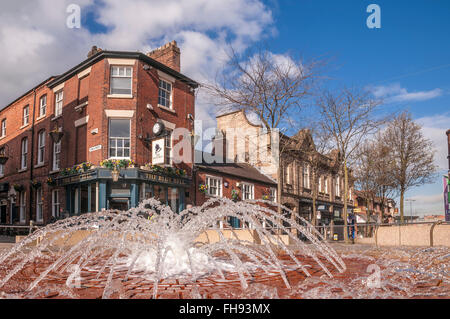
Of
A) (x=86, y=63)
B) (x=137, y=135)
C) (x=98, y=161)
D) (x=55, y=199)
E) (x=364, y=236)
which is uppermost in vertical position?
(x=86, y=63)

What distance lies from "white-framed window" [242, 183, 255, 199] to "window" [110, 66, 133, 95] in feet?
37.1

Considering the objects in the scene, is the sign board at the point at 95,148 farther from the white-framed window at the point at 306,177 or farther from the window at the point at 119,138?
the white-framed window at the point at 306,177

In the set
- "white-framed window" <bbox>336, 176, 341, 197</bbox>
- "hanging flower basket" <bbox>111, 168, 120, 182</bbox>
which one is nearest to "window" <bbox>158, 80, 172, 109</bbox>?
Answer: "hanging flower basket" <bbox>111, 168, 120, 182</bbox>

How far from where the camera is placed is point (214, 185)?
2447 cm

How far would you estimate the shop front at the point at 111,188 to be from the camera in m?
18.5

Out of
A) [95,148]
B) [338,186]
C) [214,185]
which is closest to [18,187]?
[95,148]

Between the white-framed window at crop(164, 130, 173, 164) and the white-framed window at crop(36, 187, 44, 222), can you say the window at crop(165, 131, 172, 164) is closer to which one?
the white-framed window at crop(164, 130, 173, 164)

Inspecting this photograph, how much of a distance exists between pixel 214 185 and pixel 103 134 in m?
8.33

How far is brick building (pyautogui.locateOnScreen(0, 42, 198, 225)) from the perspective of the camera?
19062 mm

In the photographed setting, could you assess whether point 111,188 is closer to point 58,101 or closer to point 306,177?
point 58,101
